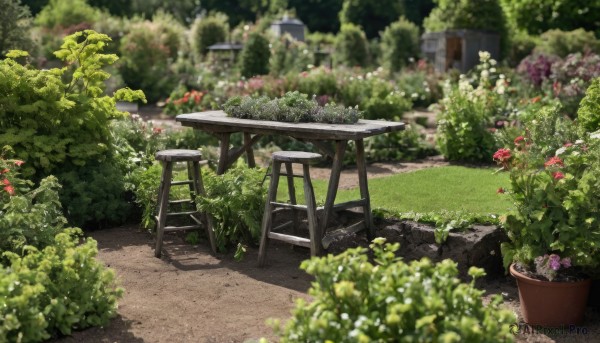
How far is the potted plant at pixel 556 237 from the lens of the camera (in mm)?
4977

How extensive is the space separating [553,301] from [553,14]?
2111 centimetres

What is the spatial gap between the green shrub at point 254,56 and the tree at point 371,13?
19.3m

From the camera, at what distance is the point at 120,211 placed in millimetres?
7746

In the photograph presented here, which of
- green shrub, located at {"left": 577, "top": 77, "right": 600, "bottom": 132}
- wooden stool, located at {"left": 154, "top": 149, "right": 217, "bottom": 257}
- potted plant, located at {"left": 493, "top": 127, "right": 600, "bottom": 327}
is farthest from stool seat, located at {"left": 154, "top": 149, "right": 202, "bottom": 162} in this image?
green shrub, located at {"left": 577, "top": 77, "right": 600, "bottom": 132}

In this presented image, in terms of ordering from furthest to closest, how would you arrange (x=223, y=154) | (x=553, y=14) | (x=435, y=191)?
(x=553, y=14), (x=435, y=191), (x=223, y=154)

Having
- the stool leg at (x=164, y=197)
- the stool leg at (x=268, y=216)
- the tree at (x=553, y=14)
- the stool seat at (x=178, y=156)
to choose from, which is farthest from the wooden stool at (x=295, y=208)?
the tree at (x=553, y=14)

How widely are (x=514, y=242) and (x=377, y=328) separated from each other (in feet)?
6.94

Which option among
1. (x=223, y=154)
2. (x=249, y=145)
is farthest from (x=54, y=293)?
(x=249, y=145)

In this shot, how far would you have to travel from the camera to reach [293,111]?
687 cm

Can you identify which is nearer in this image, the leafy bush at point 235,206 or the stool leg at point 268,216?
the stool leg at point 268,216

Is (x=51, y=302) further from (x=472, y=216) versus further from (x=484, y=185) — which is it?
(x=484, y=185)

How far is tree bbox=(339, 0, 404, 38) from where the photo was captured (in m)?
38.2

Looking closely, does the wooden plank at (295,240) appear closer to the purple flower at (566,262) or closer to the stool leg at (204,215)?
the stool leg at (204,215)

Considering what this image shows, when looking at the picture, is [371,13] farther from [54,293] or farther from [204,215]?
[54,293]
